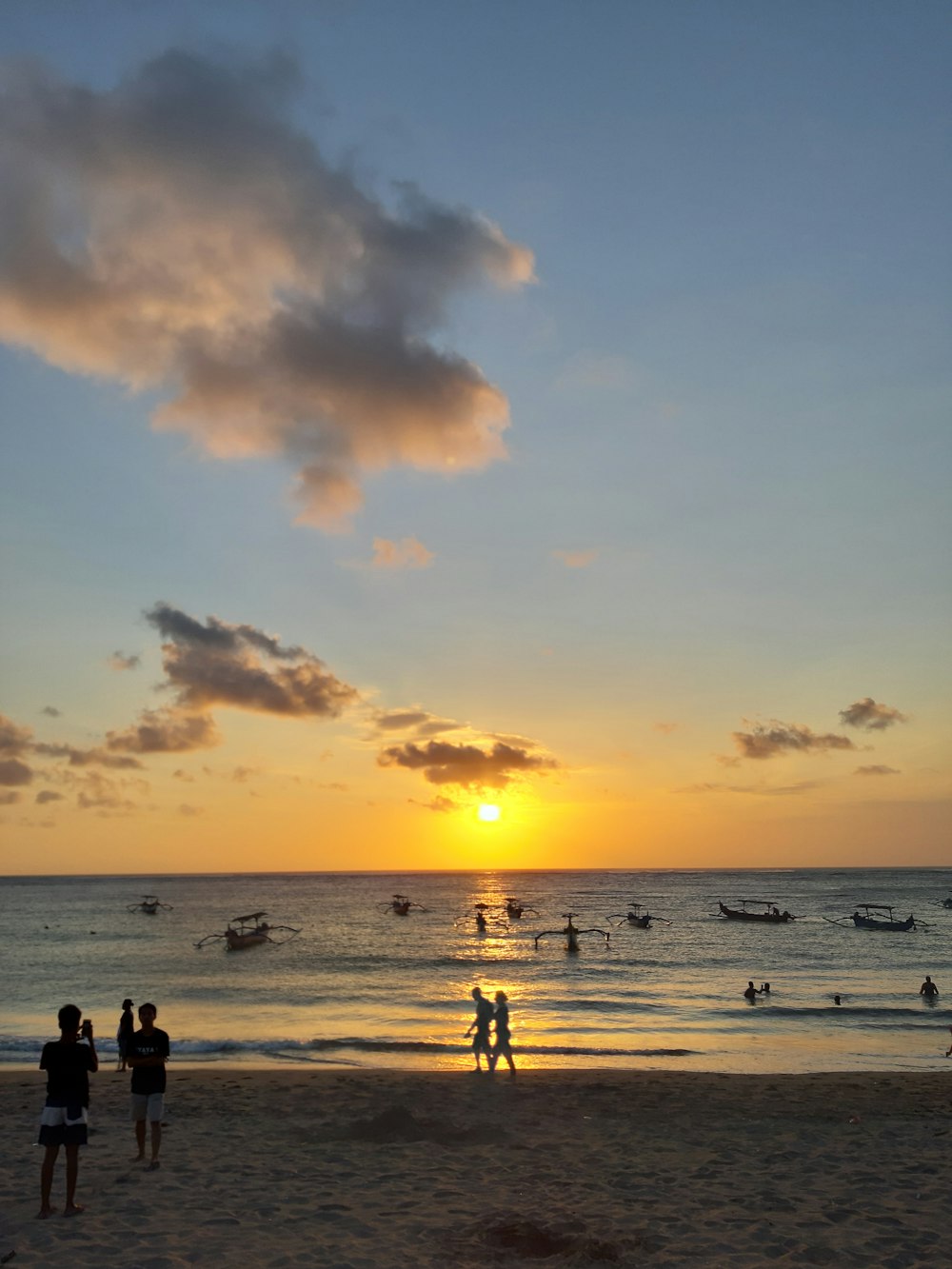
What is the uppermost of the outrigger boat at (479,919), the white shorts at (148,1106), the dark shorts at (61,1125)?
the dark shorts at (61,1125)

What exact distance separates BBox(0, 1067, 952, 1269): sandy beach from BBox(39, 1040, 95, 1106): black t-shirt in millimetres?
1350

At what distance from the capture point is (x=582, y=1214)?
10281 millimetres

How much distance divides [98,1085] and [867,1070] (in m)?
18.3

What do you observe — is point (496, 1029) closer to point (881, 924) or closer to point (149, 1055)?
point (149, 1055)

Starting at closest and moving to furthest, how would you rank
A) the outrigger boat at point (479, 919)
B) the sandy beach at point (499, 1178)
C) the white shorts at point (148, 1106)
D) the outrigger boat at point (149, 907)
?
the sandy beach at point (499, 1178)
the white shorts at point (148, 1106)
the outrigger boat at point (479, 919)
the outrigger boat at point (149, 907)

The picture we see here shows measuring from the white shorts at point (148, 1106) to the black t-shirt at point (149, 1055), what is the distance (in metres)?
0.08

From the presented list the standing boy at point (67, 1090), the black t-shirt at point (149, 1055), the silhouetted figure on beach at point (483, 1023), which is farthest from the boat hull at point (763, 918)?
the standing boy at point (67, 1090)

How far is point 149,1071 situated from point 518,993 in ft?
107

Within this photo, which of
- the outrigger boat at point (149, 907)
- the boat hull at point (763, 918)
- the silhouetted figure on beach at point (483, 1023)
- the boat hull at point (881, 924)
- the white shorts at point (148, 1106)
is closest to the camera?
the white shorts at point (148, 1106)

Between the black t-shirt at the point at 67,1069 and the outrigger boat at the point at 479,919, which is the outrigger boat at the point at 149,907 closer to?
the outrigger boat at the point at 479,919

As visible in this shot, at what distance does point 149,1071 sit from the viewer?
11.8 metres

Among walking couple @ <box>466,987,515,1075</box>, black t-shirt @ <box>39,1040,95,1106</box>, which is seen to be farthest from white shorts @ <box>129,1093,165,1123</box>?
walking couple @ <box>466,987,515,1075</box>

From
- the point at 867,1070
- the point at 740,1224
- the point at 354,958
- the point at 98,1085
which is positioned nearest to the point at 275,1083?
the point at 98,1085

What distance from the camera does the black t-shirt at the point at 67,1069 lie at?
9508 mm
